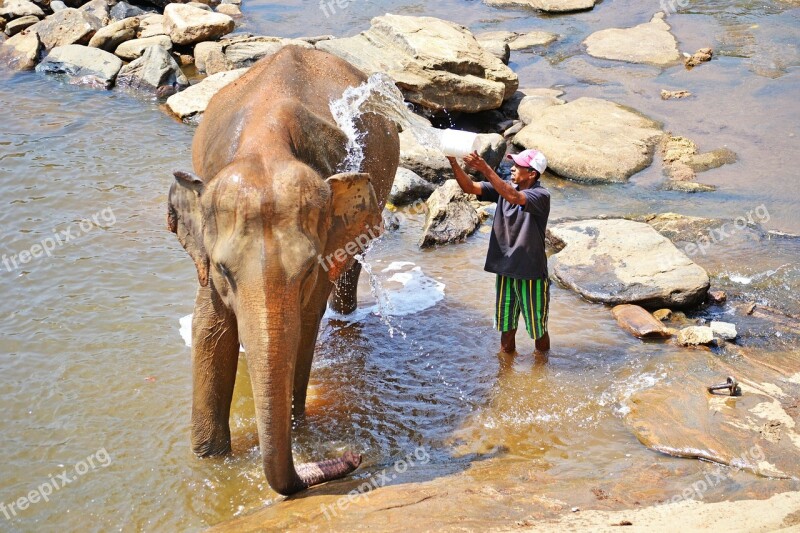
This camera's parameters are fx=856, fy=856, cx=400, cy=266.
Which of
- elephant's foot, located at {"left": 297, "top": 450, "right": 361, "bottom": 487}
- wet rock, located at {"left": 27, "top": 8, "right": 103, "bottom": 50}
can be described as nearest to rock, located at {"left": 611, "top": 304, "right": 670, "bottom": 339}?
elephant's foot, located at {"left": 297, "top": 450, "right": 361, "bottom": 487}

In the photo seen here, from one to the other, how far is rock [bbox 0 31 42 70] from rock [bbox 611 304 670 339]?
30.3 feet

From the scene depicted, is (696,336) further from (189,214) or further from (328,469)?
(189,214)

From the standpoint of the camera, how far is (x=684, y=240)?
7074 mm

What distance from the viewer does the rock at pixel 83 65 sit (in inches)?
444

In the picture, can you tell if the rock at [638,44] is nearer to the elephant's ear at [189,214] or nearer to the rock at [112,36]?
the rock at [112,36]

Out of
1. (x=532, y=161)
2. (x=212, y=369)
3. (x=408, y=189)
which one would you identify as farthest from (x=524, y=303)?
(x=408, y=189)

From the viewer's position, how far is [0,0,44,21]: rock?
13.5 metres

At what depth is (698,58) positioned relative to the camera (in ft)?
38.2

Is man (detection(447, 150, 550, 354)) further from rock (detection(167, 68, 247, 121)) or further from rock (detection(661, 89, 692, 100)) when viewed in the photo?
rock (detection(661, 89, 692, 100))

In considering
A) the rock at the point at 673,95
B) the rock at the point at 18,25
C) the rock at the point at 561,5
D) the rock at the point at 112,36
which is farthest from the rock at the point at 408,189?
the rock at the point at 18,25

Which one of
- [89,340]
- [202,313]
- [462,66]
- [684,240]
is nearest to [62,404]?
[89,340]

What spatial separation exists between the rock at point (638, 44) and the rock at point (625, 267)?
593 cm

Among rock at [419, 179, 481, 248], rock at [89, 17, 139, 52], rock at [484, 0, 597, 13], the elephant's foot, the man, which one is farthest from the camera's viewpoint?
rock at [484, 0, 597, 13]

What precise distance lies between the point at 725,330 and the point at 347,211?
3057mm
